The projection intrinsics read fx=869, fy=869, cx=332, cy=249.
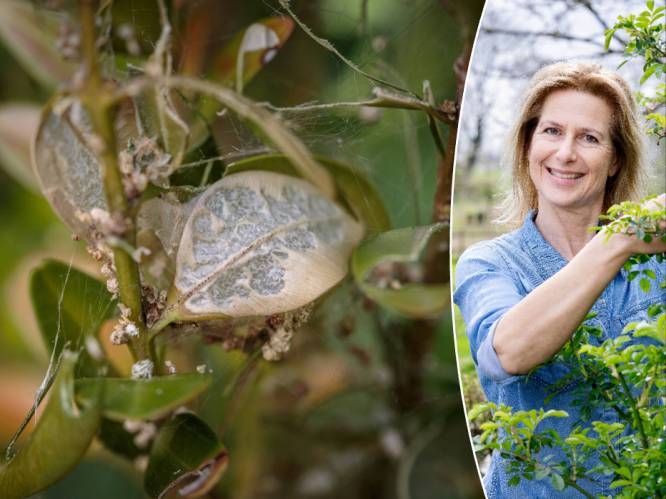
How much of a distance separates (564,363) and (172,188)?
0.40 metres

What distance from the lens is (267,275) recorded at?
480mm

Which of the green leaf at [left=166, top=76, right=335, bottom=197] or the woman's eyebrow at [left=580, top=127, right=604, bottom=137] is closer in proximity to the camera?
the green leaf at [left=166, top=76, right=335, bottom=197]

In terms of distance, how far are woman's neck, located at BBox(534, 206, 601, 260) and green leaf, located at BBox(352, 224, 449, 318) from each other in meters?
0.31

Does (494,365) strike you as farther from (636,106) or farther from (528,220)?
(636,106)

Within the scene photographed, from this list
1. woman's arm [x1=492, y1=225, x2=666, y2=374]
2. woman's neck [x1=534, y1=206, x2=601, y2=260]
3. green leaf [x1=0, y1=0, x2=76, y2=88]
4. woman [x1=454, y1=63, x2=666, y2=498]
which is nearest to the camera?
green leaf [x1=0, y1=0, x2=76, y2=88]

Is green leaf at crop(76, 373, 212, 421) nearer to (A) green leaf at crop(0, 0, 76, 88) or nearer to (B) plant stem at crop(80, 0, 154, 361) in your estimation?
(B) plant stem at crop(80, 0, 154, 361)

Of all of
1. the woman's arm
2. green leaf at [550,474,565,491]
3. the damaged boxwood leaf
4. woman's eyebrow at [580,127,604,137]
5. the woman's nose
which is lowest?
green leaf at [550,474,565,491]

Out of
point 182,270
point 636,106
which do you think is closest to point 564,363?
point 636,106

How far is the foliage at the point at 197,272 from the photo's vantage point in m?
0.45

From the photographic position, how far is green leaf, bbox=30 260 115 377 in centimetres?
46

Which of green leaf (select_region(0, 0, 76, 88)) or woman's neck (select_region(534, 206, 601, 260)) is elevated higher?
green leaf (select_region(0, 0, 76, 88))

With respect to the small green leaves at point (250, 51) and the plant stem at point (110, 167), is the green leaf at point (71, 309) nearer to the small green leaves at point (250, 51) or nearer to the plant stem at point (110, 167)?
the plant stem at point (110, 167)

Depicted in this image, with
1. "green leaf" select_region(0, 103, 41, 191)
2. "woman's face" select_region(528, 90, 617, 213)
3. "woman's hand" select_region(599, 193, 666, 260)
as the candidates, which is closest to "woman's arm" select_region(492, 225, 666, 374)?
"woman's hand" select_region(599, 193, 666, 260)

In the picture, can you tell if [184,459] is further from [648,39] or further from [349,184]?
[648,39]
